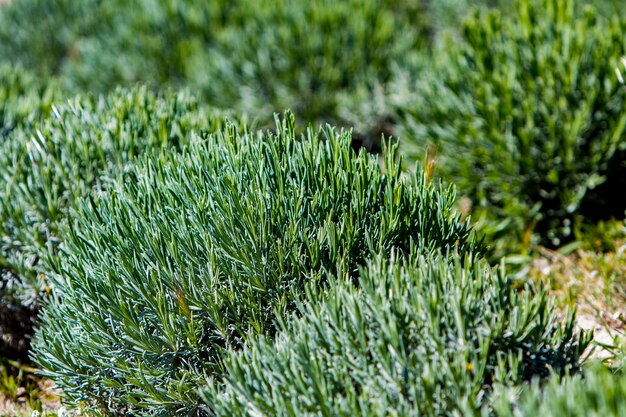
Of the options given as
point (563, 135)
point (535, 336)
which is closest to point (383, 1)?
point (563, 135)

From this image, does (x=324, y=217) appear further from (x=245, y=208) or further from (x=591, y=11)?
(x=591, y=11)

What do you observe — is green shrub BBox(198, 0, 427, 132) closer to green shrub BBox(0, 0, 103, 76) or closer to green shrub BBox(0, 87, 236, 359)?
green shrub BBox(0, 87, 236, 359)

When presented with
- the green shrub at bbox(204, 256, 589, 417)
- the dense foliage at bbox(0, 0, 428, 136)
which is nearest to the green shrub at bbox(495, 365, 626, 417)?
the green shrub at bbox(204, 256, 589, 417)

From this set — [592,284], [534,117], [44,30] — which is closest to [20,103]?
[534,117]

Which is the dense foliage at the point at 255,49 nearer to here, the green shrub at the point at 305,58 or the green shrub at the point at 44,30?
the green shrub at the point at 305,58

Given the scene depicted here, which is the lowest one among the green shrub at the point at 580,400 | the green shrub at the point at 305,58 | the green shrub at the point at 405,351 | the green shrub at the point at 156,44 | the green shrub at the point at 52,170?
the green shrub at the point at 580,400

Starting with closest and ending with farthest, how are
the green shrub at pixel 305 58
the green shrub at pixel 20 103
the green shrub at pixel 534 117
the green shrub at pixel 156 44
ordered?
1. the green shrub at pixel 534 117
2. the green shrub at pixel 20 103
3. the green shrub at pixel 305 58
4. the green shrub at pixel 156 44

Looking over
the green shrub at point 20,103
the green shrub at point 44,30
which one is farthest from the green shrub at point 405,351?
the green shrub at point 44,30
